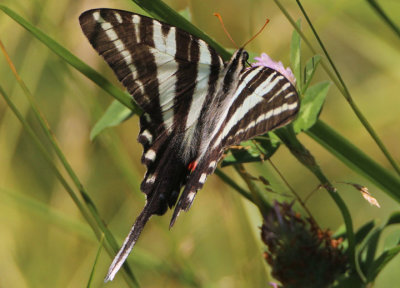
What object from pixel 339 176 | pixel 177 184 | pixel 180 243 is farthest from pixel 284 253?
pixel 339 176

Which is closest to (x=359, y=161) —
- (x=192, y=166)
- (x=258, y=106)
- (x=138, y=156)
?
(x=258, y=106)

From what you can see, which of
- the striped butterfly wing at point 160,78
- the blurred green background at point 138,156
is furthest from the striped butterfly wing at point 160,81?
the blurred green background at point 138,156

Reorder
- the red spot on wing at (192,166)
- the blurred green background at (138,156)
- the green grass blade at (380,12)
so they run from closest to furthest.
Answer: the green grass blade at (380,12) → the red spot on wing at (192,166) → the blurred green background at (138,156)

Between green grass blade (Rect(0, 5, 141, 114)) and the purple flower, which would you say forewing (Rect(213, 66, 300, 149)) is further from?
green grass blade (Rect(0, 5, 141, 114))

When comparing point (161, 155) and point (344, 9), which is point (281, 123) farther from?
point (344, 9)

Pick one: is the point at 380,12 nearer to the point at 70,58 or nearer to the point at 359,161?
the point at 359,161

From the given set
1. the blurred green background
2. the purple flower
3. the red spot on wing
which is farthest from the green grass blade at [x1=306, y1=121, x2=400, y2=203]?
the blurred green background

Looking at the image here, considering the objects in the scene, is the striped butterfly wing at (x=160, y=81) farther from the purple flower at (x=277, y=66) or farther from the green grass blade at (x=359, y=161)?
the green grass blade at (x=359, y=161)
